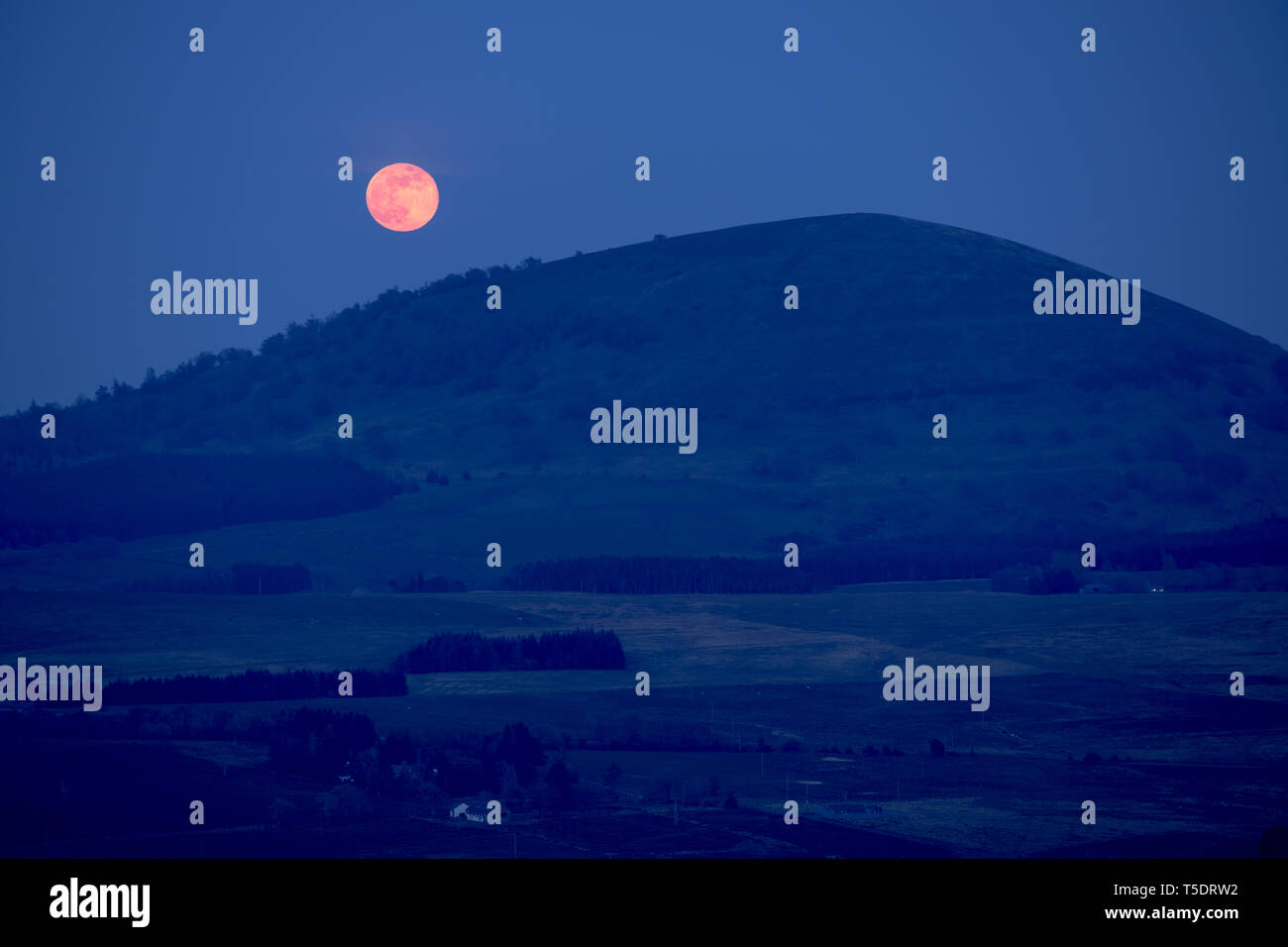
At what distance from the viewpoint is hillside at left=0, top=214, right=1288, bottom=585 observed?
380 ft

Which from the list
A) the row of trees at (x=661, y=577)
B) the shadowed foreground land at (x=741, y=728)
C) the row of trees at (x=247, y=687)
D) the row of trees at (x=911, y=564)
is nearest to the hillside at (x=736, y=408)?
the row of trees at (x=911, y=564)

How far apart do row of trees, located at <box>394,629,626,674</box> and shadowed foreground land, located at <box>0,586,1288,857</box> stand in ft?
4.38

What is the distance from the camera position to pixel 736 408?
5669 inches

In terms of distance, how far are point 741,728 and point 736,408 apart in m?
A: 94.2

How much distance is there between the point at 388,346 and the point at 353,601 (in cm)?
9941

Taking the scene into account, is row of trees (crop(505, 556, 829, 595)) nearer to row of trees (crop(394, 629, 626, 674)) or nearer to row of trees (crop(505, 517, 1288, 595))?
row of trees (crop(505, 517, 1288, 595))

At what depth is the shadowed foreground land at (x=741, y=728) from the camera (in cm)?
3750

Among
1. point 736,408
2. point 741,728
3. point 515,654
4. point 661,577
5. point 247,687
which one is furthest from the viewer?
point 736,408

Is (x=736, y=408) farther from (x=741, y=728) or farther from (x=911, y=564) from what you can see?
(x=741, y=728)

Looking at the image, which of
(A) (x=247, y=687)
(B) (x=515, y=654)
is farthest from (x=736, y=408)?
(A) (x=247, y=687)
